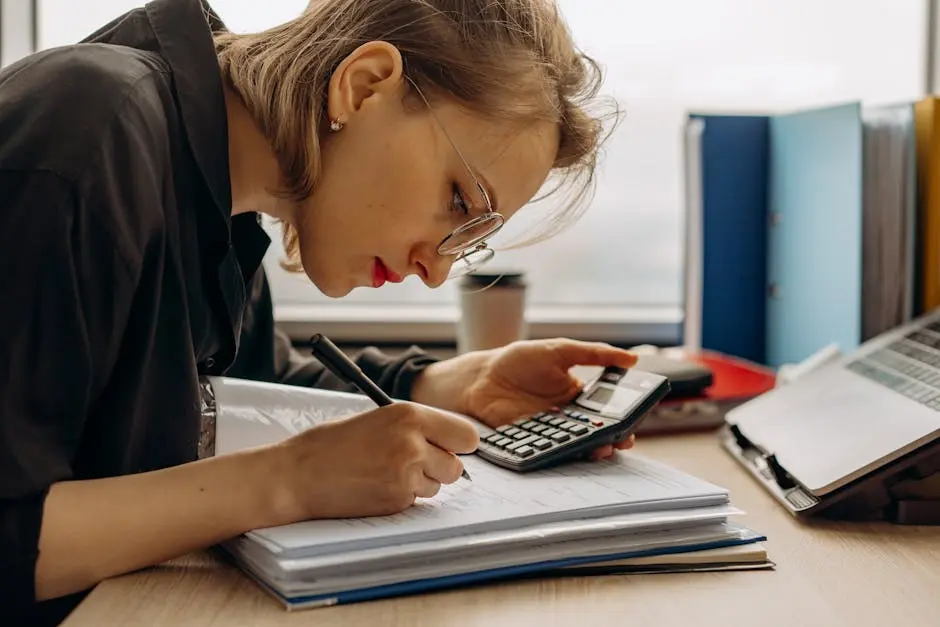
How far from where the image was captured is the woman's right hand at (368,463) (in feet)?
2.12

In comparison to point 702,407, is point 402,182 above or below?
above

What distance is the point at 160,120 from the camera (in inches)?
27.3

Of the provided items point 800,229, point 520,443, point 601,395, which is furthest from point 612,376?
point 800,229

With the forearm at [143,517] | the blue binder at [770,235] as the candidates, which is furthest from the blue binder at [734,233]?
the forearm at [143,517]

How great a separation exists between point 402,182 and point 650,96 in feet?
2.62

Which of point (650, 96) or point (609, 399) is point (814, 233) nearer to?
point (650, 96)

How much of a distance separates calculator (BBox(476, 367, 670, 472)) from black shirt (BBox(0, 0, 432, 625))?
0.24 m

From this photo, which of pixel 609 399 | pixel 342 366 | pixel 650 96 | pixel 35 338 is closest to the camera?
pixel 35 338

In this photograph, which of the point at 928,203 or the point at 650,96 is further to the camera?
the point at 650,96

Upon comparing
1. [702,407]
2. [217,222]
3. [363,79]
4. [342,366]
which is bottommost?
[702,407]

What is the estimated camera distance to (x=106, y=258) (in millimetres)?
611

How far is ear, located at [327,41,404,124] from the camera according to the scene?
75 cm

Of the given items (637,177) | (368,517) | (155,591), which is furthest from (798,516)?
(637,177)

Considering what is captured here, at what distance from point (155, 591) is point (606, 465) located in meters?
0.35
